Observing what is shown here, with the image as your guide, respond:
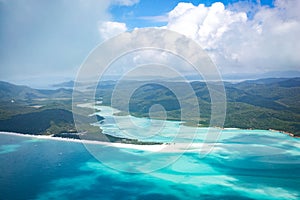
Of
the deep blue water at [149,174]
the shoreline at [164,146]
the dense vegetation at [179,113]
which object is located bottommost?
the deep blue water at [149,174]

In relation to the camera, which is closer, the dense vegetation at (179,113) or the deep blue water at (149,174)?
the deep blue water at (149,174)

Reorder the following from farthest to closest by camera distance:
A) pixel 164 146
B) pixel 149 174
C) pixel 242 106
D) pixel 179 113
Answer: pixel 179 113
pixel 242 106
pixel 164 146
pixel 149 174

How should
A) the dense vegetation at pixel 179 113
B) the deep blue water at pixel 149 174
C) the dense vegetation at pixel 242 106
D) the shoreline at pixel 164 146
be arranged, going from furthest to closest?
the dense vegetation at pixel 242 106 → the dense vegetation at pixel 179 113 → the shoreline at pixel 164 146 → the deep blue water at pixel 149 174

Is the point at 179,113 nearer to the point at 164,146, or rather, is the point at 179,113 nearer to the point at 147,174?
the point at 164,146

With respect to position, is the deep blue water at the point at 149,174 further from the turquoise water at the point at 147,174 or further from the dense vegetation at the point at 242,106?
the dense vegetation at the point at 242,106

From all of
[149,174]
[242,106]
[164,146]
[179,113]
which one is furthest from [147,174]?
[242,106]

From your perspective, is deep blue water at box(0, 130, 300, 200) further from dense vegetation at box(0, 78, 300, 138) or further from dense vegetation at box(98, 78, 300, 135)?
dense vegetation at box(98, 78, 300, 135)

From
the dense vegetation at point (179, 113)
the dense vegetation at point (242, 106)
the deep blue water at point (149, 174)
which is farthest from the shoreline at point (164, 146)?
the dense vegetation at point (242, 106)

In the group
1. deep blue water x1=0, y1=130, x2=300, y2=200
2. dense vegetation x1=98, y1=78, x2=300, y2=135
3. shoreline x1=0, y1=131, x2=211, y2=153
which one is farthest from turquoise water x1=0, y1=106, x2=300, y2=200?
dense vegetation x1=98, y1=78, x2=300, y2=135
